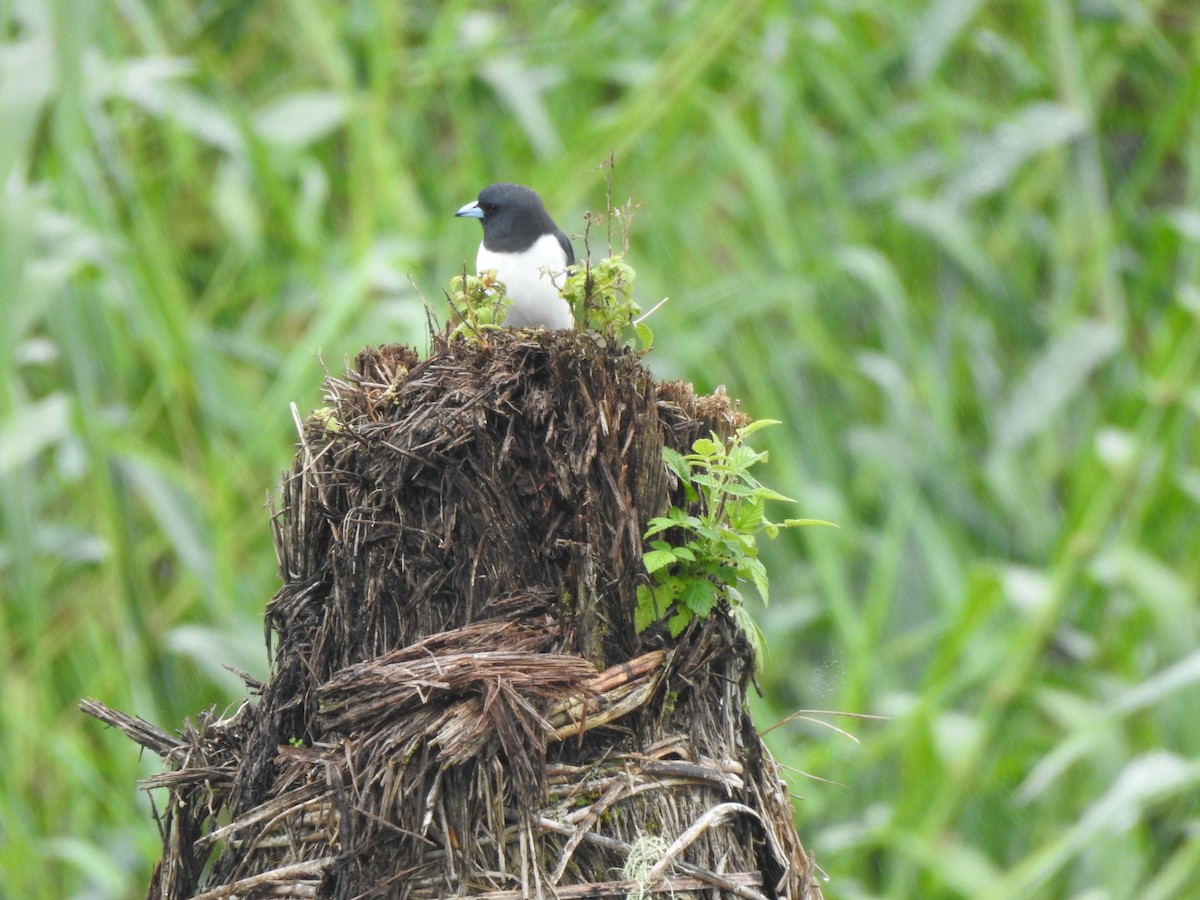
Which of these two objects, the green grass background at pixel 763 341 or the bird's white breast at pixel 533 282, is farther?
the green grass background at pixel 763 341

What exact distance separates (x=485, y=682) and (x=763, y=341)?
8.69 meters

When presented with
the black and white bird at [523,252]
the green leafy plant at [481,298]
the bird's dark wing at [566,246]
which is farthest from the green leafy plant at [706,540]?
the bird's dark wing at [566,246]

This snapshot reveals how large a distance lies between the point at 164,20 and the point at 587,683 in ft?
29.6

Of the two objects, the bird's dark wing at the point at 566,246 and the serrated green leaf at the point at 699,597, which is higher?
the bird's dark wing at the point at 566,246

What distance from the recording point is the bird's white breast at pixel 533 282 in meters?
4.65

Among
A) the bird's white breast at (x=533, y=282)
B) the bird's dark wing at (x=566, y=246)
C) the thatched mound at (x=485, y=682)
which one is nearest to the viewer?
the thatched mound at (x=485, y=682)

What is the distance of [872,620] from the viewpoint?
30.0 feet

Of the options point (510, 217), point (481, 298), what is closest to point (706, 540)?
point (481, 298)

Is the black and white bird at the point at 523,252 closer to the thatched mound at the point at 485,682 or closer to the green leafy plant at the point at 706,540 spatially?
the thatched mound at the point at 485,682

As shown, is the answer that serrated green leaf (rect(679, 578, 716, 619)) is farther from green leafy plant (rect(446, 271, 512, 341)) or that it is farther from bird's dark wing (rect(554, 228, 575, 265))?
bird's dark wing (rect(554, 228, 575, 265))

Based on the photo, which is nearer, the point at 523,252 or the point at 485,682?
the point at 485,682

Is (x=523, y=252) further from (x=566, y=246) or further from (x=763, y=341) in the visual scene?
(x=763, y=341)

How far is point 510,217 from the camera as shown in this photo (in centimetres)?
519

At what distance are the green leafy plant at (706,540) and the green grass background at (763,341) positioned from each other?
9.31 ft
